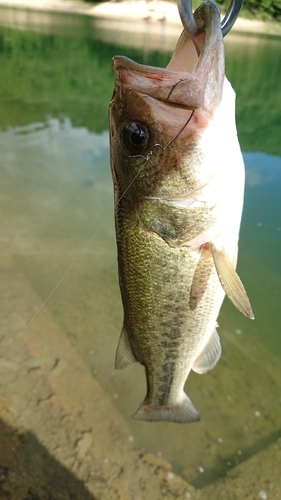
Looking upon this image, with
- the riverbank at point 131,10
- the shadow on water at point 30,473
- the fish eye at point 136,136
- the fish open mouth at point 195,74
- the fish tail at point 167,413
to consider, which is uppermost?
the fish open mouth at point 195,74

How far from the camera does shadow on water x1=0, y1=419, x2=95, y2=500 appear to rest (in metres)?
2.67

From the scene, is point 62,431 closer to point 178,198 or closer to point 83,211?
point 178,198

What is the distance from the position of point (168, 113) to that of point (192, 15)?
0.97 ft

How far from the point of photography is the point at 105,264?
5090mm

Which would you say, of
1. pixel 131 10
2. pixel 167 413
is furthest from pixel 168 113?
pixel 131 10

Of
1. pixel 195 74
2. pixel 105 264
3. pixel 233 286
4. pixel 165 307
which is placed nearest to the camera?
pixel 195 74

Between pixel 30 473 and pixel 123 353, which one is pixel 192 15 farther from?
pixel 30 473

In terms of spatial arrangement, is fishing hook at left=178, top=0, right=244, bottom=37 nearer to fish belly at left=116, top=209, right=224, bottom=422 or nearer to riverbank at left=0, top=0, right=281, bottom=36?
fish belly at left=116, top=209, right=224, bottom=422

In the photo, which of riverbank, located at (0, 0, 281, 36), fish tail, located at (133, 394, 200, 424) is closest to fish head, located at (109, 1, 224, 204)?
fish tail, located at (133, 394, 200, 424)

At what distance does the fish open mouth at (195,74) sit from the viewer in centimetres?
124

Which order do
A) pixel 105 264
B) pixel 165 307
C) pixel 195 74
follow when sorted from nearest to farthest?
1. pixel 195 74
2. pixel 165 307
3. pixel 105 264

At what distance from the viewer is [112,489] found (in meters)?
2.82

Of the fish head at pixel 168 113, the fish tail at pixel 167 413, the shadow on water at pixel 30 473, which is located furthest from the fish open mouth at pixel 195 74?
the shadow on water at pixel 30 473

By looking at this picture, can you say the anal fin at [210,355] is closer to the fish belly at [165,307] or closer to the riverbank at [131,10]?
the fish belly at [165,307]
